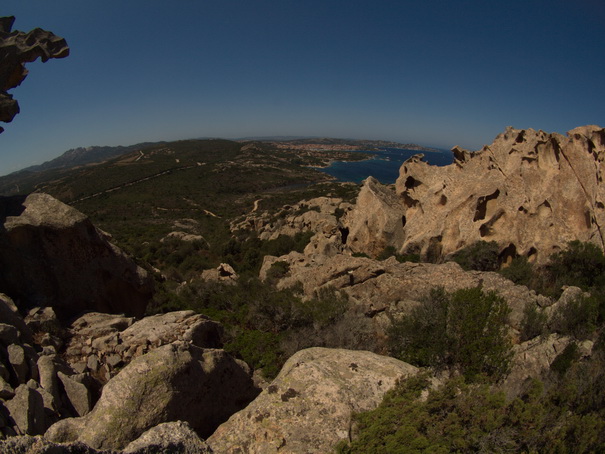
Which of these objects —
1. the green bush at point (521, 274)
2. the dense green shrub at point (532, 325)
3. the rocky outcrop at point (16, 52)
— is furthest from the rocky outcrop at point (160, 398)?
the green bush at point (521, 274)

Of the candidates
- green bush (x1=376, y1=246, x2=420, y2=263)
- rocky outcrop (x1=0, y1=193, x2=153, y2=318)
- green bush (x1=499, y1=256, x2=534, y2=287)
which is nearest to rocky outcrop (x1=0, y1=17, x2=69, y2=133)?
rocky outcrop (x1=0, y1=193, x2=153, y2=318)

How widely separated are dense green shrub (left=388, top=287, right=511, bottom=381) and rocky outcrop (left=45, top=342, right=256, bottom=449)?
5318 mm

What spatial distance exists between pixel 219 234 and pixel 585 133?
44836 mm

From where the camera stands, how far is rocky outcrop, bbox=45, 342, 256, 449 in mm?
5188

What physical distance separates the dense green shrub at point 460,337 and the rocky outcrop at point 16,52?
1889 centimetres

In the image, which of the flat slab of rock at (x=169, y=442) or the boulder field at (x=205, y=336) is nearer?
the flat slab of rock at (x=169, y=442)

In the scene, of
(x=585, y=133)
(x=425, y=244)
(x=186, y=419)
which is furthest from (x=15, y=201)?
(x=585, y=133)

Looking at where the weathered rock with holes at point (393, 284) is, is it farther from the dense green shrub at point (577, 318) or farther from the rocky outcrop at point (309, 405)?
the rocky outcrop at point (309, 405)

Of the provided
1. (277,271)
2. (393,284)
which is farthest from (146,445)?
(277,271)

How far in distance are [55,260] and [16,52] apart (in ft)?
37.7

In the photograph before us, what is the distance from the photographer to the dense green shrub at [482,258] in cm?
2073

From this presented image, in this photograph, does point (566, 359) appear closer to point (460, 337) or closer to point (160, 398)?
point (460, 337)

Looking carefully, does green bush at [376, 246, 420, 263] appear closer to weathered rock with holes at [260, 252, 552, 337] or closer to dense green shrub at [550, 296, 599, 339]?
weathered rock with holes at [260, 252, 552, 337]

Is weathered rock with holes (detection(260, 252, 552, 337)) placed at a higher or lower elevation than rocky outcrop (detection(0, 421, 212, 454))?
lower
